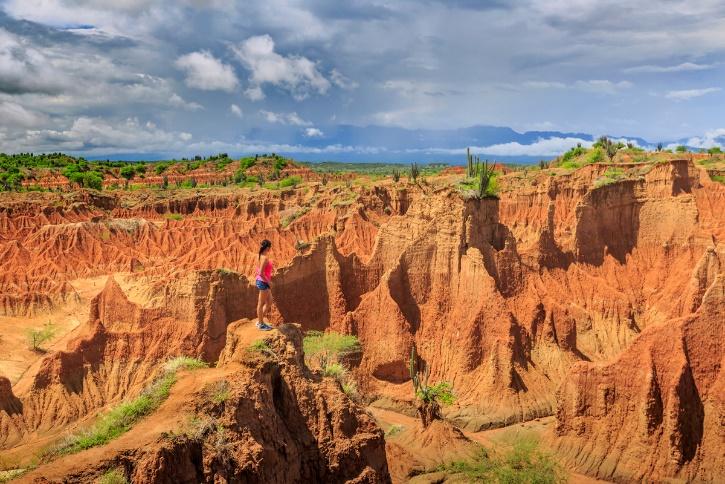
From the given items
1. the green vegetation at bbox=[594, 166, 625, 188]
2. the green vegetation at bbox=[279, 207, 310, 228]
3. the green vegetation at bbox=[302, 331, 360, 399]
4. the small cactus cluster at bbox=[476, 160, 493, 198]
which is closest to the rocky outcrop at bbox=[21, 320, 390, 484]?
the green vegetation at bbox=[302, 331, 360, 399]

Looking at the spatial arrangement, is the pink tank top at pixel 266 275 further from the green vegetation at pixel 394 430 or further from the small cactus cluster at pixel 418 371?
the small cactus cluster at pixel 418 371

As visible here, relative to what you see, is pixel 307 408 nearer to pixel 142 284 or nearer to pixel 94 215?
pixel 142 284

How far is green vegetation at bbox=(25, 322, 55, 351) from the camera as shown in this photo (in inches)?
1439

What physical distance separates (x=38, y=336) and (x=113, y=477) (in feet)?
107

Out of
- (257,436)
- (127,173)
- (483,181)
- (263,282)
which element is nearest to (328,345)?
(483,181)

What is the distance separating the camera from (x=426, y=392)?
23109 mm

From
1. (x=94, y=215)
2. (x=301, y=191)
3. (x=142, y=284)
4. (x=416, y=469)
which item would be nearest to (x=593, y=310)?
(x=416, y=469)

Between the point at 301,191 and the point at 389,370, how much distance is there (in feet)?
171

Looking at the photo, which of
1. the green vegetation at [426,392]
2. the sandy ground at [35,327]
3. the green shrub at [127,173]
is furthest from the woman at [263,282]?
Answer: the green shrub at [127,173]

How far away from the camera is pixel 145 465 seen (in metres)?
9.81

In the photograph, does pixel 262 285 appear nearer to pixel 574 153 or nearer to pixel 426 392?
pixel 426 392

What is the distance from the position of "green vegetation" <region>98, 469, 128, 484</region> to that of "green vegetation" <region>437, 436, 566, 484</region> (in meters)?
12.8

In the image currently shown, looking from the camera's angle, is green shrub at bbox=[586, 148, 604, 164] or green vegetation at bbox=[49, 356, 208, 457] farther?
green shrub at bbox=[586, 148, 604, 164]

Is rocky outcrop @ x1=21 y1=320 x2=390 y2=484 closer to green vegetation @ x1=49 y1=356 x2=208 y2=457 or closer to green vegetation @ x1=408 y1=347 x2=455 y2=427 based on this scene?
green vegetation @ x1=49 y1=356 x2=208 y2=457
